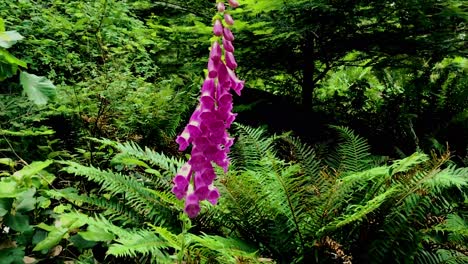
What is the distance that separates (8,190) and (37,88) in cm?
44

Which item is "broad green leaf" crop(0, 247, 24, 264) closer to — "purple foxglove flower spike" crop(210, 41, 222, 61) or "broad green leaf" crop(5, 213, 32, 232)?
"broad green leaf" crop(5, 213, 32, 232)

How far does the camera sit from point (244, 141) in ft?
9.52

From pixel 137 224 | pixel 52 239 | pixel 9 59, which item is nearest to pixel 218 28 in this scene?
pixel 9 59

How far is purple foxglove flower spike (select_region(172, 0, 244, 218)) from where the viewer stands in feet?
4.47

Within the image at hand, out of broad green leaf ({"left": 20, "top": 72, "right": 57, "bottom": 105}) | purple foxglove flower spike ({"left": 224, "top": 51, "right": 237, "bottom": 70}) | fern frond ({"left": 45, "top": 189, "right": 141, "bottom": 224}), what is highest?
purple foxglove flower spike ({"left": 224, "top": 51, "right": 237, "bottom": 70})

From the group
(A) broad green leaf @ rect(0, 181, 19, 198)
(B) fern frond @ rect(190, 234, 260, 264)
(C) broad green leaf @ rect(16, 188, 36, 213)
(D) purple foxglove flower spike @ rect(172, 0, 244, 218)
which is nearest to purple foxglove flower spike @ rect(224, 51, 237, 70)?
(D) purple foxglove flower spike @ rect(172, 0, 244, 218)

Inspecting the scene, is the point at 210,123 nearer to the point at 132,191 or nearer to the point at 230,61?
the point at 230,61

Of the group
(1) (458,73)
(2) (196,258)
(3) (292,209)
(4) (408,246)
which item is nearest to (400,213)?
(4) (408,246)

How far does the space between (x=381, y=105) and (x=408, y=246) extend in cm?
288

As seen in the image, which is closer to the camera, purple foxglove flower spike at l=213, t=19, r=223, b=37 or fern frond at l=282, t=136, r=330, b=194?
purple foxglove flower spike at l=213, t=19, r=223, b=37

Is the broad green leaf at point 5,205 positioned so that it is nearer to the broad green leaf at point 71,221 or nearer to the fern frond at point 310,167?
the broad green leaf at point 71,221

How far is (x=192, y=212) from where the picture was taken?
1.43 m

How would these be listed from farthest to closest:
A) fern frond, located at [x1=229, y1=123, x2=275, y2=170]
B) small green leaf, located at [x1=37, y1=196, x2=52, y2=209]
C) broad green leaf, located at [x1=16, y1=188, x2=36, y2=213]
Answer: fern frond, located at [x1=229, y1=123, x2=275, y2=170], small green leaf, located at [x1=37, y1=196, x2=52, y2=209], broad green leaf, located at [x1=16, y1=188, x2=36, y2=213]

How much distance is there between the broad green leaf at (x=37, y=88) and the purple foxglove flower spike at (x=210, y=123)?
2.37ft
